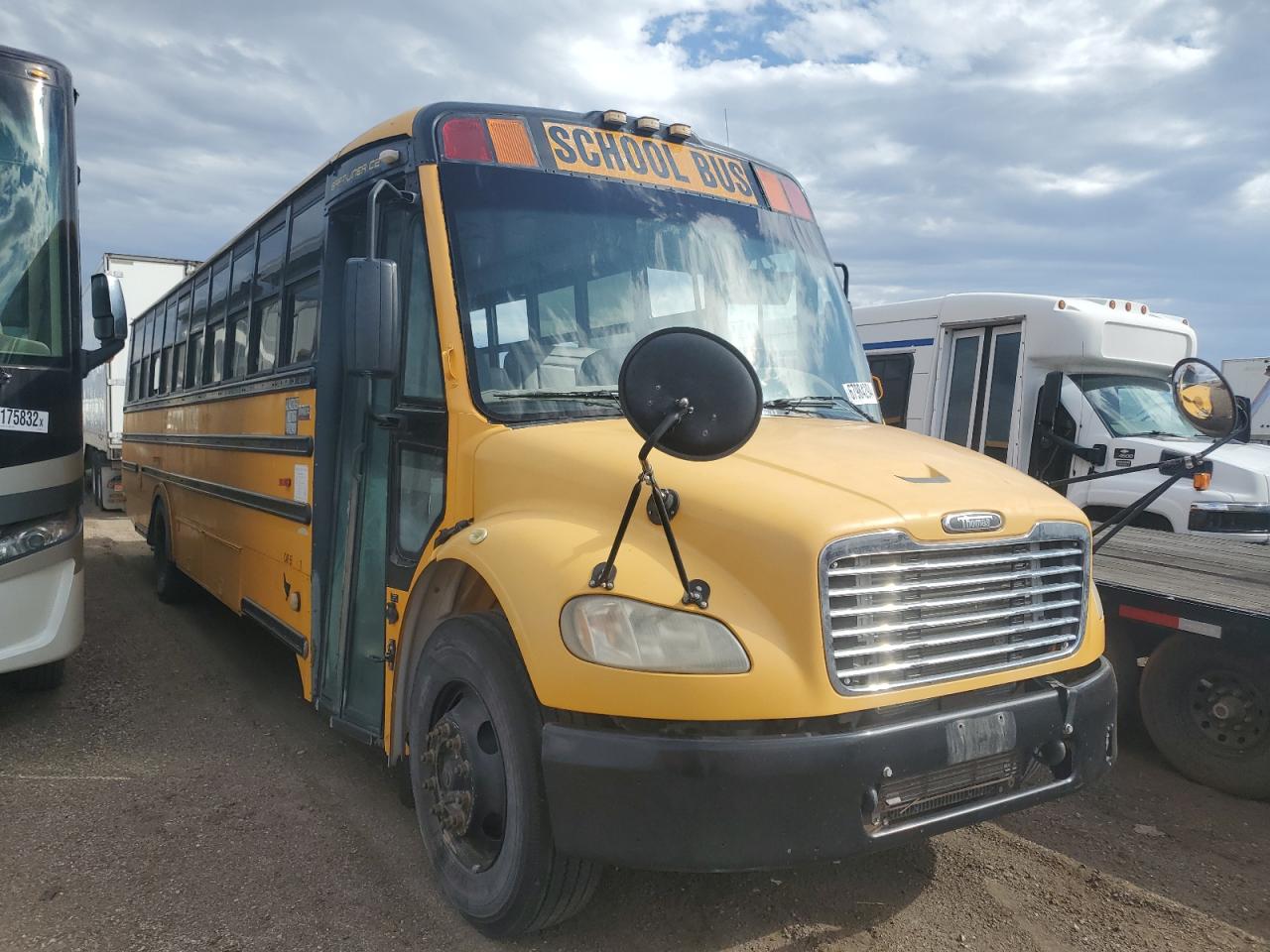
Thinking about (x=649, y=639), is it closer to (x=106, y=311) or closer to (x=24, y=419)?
(x=24, y=419)

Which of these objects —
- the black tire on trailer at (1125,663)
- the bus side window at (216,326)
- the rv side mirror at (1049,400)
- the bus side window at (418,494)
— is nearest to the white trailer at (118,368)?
the bus side window at (216,326)

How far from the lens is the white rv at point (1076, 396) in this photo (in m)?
8.15

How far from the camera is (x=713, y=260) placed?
12.8ft

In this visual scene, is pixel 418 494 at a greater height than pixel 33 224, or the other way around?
pixel 33 224

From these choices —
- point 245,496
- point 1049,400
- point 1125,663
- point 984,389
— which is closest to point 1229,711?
point 1125,663

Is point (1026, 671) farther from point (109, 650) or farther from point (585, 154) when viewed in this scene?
point (109, 650)

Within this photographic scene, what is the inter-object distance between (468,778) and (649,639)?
0.92m

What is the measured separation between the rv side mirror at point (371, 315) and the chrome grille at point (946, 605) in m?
1.69

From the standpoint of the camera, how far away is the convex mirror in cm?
257

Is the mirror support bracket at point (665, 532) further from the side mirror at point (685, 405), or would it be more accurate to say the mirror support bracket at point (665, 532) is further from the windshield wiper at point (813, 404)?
the windshield wiper at point (813, 404)

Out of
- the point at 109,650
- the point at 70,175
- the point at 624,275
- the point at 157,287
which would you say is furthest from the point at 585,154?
the point at 157,287

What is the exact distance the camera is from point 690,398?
8.46ft

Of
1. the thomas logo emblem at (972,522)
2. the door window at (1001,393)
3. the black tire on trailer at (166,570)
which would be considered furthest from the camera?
the door window at (1001,393)

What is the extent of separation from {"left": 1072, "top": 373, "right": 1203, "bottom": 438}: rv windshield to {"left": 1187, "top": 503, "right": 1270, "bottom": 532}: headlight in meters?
1.08
